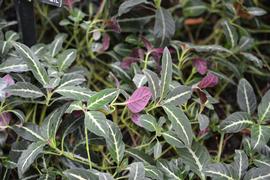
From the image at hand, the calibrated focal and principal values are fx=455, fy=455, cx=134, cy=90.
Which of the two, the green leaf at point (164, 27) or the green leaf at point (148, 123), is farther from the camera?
the green leaf at point (164, 27)

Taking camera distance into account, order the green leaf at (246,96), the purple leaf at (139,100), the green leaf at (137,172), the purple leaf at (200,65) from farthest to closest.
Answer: the purple leaf at (200,65), the green leaf at (246,96), the purple leaf at (139,100), the green leaf at (137,172)

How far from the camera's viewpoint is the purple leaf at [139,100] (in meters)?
1.09

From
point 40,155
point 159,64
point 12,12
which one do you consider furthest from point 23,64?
point 12,12

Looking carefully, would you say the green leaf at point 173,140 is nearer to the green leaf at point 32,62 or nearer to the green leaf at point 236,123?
the green leaf at point 236,123

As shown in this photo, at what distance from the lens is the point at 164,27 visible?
136 cm

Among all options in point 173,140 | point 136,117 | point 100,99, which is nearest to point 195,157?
point 173,140

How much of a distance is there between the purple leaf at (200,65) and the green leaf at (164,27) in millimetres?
107

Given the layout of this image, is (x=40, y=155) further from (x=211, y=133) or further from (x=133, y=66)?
(x=211, y=133)

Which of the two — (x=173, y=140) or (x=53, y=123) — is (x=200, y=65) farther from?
(x=53, y=123)

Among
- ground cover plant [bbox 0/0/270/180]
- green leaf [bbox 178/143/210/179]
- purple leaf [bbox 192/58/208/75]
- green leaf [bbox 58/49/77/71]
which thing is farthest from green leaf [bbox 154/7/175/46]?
green leaf [bbox 178/143/210/179]

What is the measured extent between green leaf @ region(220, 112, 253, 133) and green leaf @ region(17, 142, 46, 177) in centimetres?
47

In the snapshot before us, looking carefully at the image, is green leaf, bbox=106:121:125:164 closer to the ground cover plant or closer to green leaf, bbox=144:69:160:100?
the ground cover plant

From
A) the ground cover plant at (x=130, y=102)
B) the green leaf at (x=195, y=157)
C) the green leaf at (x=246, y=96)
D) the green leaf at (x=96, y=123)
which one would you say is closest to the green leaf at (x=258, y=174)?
the ground cover plant at (x=130, y=102)

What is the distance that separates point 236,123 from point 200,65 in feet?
0.80
